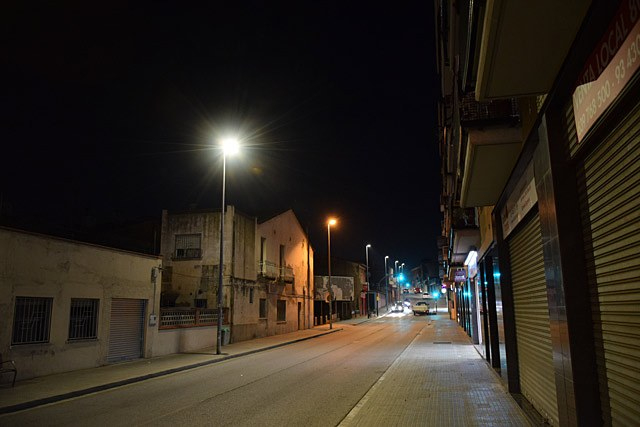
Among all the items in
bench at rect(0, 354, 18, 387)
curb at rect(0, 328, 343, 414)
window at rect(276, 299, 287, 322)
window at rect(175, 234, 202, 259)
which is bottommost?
curb at rect(0, 328, 343, 414)

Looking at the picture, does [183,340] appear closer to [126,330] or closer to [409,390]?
[126,330]

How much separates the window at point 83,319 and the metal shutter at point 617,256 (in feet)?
48.2

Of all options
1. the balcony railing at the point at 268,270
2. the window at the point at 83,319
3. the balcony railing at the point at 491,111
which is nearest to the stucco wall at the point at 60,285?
the window at the point at 83,319

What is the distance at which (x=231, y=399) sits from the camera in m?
9.87

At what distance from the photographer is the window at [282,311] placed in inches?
1294

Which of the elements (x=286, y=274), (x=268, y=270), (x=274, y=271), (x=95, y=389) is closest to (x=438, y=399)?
(x=95, y=389)

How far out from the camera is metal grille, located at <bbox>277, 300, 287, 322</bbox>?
32844 millimetres

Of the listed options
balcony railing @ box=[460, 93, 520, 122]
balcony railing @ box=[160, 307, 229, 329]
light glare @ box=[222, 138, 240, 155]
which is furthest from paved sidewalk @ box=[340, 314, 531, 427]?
light glare @ box=[222, 138, 240, 155]

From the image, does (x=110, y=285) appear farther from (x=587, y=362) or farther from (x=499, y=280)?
(x=587, y=362)

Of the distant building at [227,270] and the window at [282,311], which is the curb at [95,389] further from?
the window at [282,311]

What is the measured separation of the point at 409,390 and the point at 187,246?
728 inches

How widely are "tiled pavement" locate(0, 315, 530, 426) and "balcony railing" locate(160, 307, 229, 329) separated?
2.01m

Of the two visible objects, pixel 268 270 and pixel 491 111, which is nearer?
pixel 491 111

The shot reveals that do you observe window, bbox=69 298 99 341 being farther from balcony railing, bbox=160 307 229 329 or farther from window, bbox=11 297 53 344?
balcony railing, bbox=160 307 229 329
